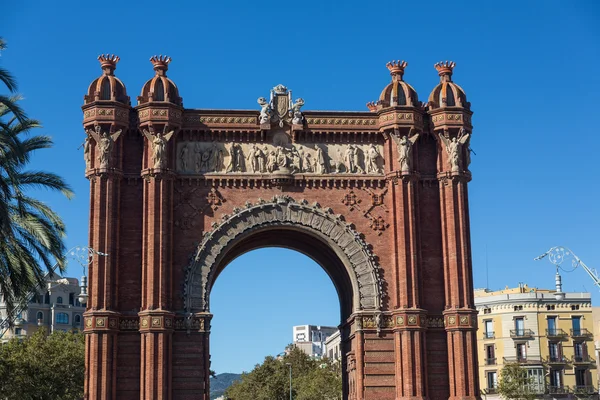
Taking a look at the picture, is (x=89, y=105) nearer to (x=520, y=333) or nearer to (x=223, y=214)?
(x=223, y=214)

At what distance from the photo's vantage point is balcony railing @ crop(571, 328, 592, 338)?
74250 mm

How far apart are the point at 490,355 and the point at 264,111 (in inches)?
1684

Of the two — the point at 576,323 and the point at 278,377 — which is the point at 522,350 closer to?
the point at 576,323

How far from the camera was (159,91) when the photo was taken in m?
39.2

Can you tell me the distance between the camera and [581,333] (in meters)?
74.5

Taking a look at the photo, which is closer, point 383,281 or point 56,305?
point 383,281

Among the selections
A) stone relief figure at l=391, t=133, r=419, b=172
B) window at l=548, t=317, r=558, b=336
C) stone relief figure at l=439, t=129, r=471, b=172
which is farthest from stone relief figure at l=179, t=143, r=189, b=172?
window at l=548, t=317, r=558, b=336

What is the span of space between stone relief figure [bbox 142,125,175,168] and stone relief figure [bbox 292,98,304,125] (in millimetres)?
4986

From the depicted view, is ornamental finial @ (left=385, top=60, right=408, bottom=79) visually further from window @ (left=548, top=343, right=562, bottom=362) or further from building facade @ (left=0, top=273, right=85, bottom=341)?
building facade @ (left=0, top=273, right=85, bottom=341)

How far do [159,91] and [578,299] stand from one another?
153 feet

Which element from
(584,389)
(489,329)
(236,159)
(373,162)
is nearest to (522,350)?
(489,329)

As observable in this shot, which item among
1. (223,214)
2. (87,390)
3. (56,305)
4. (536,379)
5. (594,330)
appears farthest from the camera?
(56,305)

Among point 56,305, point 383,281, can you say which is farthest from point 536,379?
point 56,305

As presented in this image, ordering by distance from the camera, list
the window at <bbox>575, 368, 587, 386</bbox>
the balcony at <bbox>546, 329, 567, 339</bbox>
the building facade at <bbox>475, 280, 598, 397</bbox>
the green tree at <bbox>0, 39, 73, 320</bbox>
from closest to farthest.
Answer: the green tree at <bbox>0, 39, 73, 320</bbox>, the building facade at <bbox>475, 280, 598, 397</bbox>, the window at <bbox>575, 368, 587, 386</bbox>, the balcony at <bbox>546, 329, 567, 339</bbox>
